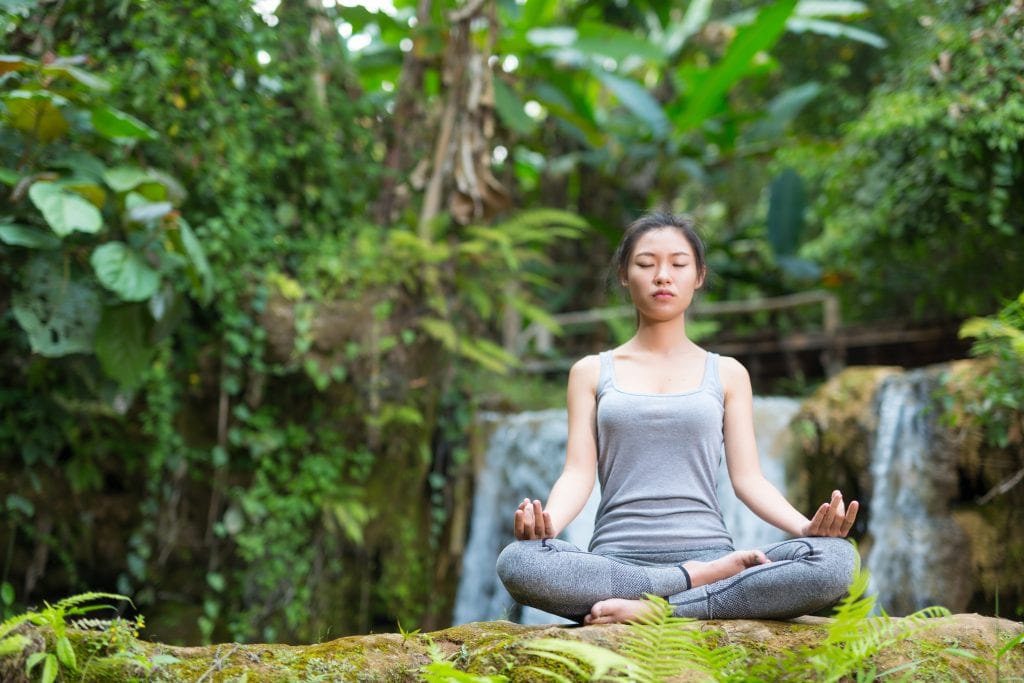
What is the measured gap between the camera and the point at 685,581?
227 centimetres

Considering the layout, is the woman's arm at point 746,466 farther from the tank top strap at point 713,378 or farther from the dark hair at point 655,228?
the dark hair at point 655,228

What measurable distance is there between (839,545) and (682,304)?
819 mm

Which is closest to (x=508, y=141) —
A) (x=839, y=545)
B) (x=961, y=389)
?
(x=961, y=389)

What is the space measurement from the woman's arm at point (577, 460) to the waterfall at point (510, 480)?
3377 millimetres

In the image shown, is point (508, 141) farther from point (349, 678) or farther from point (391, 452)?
point (349, 678)

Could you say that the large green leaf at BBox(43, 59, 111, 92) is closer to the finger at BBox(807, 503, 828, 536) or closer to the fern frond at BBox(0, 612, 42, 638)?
the fern frond at BBox(0, 612, 42, 638)

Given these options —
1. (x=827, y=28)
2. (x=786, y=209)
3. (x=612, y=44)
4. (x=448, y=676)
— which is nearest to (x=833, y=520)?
(x=448, y=676)

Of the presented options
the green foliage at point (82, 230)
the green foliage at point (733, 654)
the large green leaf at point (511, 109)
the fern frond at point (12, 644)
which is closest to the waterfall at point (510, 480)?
the large green leaf at point (511, 109)

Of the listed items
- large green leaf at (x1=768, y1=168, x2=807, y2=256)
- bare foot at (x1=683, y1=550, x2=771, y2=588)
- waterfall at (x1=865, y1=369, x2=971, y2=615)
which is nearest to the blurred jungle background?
waterfall at (x1=865, y1=369, x2=971, y2=615)

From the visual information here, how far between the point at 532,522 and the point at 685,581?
0.45 meters

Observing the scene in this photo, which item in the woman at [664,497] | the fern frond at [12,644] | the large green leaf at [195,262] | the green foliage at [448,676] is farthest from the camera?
the large green leaf at [195,262]

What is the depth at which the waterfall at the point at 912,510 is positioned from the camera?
4.80 meters

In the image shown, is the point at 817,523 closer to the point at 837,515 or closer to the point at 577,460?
the point at 837,515

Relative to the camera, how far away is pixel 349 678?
1.89 metres
